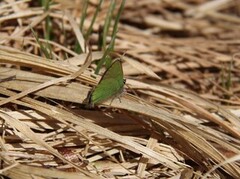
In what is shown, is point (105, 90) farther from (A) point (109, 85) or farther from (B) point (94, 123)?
(B) point (94, 123)

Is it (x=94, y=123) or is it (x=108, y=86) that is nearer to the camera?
(x=108, y=86)

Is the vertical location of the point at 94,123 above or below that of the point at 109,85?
below

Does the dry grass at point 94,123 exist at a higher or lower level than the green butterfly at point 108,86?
lower

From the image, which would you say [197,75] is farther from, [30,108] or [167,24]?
[30,108]

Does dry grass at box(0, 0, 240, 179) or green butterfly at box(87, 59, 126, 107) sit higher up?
green butterfly at box(87, 59, 126, 107)

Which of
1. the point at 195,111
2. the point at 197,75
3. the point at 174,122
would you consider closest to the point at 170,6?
the point at 197,75

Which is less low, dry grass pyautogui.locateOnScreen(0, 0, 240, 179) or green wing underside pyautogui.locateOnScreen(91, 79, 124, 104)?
green wing underside pyautogui.locateOnScreen(91, 79, 124, 104)

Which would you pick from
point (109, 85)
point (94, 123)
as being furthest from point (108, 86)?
point (94, 123)
